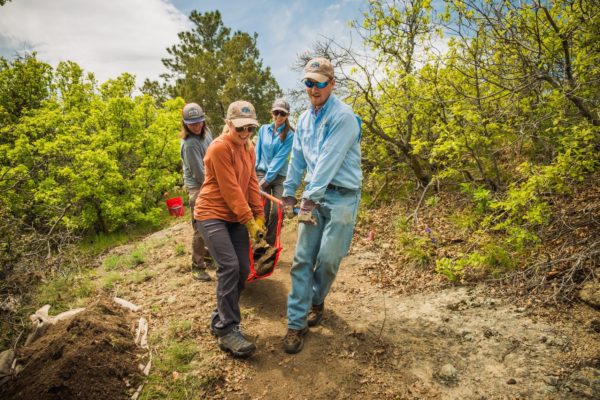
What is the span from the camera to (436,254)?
16.5ft

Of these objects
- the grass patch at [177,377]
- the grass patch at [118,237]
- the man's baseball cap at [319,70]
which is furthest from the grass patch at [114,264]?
the man's baseball cap at [319,70]

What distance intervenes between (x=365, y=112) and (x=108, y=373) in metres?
6.27

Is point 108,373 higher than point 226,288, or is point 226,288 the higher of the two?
point 226,288

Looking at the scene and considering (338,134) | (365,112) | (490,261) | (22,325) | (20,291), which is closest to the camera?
(338,134)

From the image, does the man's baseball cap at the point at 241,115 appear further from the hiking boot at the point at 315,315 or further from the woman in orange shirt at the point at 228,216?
the hiking boot at the point at 315,315

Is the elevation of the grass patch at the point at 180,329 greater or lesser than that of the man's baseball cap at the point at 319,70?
lesser

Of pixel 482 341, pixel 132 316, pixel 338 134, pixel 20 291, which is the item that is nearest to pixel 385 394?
pixel 482 341

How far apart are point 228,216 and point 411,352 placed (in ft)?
7.40

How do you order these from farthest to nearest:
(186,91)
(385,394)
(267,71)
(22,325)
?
(267,71) → (186,91) → (22,325) → (385,394)

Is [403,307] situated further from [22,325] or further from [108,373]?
[22,325]

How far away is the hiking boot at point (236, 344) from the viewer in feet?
11.0

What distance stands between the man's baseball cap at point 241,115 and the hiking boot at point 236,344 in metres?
2.07

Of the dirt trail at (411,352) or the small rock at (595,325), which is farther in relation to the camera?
the small rock at (595,325)

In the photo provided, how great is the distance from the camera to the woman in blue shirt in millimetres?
5242
